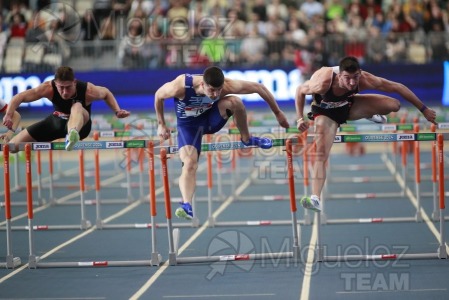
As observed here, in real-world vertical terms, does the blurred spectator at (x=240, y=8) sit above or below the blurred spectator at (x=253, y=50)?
above

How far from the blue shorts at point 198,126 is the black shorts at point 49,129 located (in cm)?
166

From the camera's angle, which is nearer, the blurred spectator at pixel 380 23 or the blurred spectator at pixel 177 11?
the blurred spectator at pixel 177 11

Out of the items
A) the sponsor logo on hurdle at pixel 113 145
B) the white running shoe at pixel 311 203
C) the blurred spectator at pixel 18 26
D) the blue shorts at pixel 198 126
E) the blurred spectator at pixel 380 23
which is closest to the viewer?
the white running shoe at pixel 311 203

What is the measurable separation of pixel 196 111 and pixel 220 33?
12.7m

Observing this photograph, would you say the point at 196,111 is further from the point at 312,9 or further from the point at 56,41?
the point at 312,9

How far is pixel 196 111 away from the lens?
10.7 metres

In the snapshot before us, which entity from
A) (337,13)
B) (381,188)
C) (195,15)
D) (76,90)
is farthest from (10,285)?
(337,13)

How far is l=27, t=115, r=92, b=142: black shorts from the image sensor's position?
11.8 metres

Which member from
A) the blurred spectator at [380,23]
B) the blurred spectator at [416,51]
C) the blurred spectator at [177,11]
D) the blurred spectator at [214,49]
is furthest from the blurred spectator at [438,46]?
the blurred spectator at [177,11]

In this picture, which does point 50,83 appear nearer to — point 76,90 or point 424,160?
point 76,90

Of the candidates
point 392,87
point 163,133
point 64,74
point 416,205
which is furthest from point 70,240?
point 416,205

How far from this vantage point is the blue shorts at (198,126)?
10.6m

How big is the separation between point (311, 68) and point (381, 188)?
189 inches

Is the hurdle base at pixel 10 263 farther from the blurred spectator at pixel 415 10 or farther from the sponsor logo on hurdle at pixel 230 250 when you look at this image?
the blurred spectator at pixel 415 10
